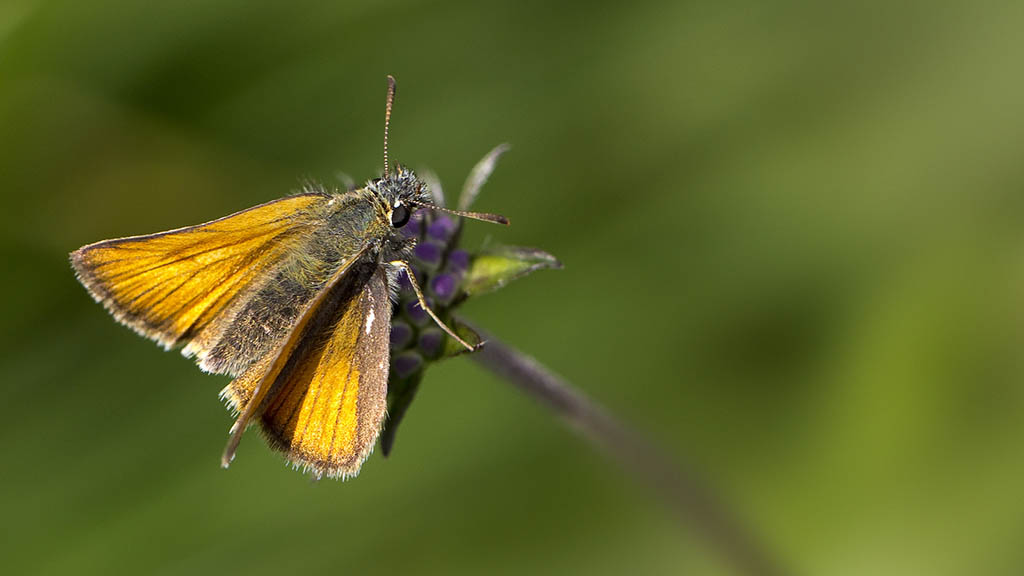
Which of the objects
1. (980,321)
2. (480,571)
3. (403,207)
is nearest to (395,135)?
(403,207)

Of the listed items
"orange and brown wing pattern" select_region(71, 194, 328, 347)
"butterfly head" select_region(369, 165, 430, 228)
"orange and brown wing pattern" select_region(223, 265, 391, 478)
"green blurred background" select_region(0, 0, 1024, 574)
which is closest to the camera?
"orange and brown wing pattern" select_region(223, 265, 391, 478)

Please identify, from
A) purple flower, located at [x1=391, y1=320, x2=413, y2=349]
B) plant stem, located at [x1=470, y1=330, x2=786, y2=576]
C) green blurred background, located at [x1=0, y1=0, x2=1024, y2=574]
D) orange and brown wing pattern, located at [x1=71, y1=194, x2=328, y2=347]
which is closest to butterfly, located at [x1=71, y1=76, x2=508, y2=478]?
orange and brown wing pattern, located at [x1=71, y1=194, x2=328, y2=347]

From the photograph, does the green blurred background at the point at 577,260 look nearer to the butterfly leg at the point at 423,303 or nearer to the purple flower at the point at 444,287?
the purple flower at the point at 444,287

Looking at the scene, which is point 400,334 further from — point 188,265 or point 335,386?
point 188,265

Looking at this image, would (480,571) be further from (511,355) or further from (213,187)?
(213,187)

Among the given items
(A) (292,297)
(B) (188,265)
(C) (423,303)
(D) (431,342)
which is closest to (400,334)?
(D) (431,342)

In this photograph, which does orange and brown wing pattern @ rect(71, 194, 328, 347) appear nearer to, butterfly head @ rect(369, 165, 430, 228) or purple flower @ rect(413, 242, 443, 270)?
butterfly head @ rect(369, 165, 430, 228)
